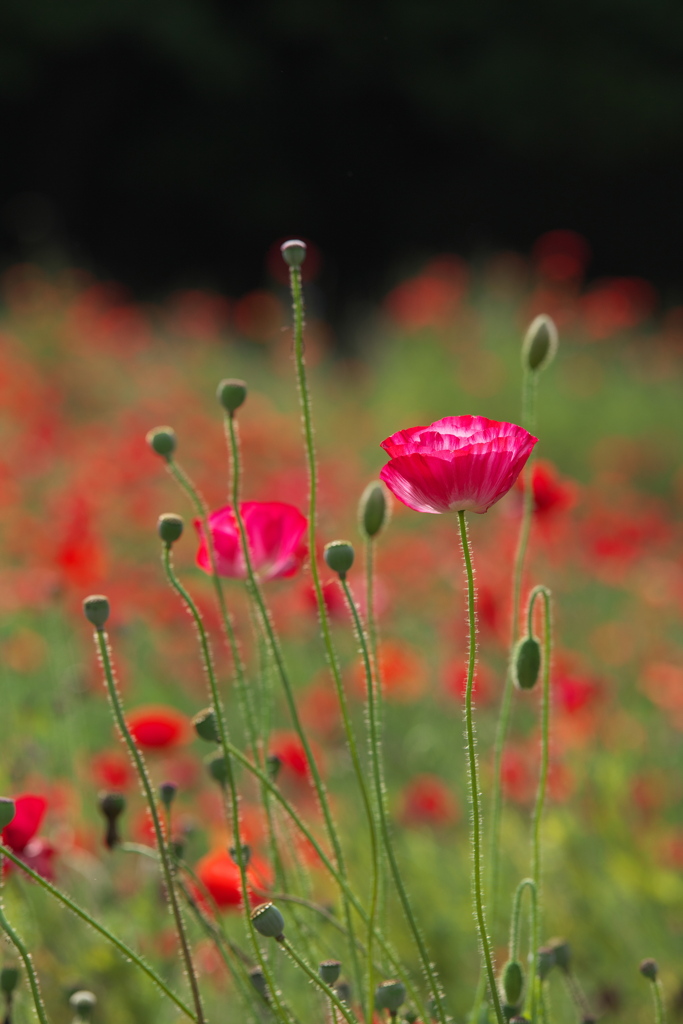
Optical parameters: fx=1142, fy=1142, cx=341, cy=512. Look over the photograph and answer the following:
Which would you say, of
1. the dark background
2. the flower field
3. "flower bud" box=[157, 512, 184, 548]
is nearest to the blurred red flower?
the flower field

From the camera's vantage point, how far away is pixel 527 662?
3.23 feet

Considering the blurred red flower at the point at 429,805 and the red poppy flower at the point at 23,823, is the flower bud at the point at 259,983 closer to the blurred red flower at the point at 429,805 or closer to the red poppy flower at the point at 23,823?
the red poppy flower at the point at 23,823

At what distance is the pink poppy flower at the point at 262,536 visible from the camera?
104 centimetres

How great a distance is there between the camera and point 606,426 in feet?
18.9

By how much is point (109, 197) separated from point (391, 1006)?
14.9m

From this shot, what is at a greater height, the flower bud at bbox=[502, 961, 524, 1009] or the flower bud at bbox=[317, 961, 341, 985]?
the flower bud at bbox=[317, 961, 341, 985]

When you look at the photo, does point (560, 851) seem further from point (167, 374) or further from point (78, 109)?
point (78, 109)

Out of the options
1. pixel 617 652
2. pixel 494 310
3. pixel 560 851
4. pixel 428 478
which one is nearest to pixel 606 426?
pixel 494 310

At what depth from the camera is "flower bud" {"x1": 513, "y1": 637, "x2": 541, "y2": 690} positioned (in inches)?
38.7

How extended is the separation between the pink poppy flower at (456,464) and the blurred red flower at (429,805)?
1.13m

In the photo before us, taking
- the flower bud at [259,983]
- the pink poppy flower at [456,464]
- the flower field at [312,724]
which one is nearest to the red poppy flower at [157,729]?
the flower field at [312,724]

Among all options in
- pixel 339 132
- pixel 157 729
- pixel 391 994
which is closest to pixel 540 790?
pixel 391 994

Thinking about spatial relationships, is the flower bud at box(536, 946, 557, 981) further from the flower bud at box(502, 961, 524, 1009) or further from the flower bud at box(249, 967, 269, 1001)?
the flower bud at box(249, 967, 269, 1001)

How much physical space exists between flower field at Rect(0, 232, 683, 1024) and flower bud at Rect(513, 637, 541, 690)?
12 cm
